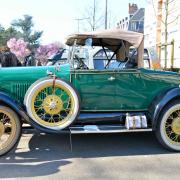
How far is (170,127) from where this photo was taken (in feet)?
19.5

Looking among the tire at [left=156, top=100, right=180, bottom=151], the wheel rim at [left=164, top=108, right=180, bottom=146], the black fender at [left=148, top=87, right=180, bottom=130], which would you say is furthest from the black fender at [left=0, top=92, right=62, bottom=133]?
the wheel rim at [left=164, top=108, right=180, bottom=146]

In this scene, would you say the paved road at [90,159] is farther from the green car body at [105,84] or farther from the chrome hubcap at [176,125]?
the green car body at [105,84]

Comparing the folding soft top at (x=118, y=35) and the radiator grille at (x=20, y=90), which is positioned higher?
the folding soft top at (x=118, y=35)

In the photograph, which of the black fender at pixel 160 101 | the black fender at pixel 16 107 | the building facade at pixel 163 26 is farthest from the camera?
the building facade at pixel 163 26

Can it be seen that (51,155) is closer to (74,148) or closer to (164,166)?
(74,148)

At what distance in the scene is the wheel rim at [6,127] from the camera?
17.6 ft

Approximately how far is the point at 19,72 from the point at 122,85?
166 cm

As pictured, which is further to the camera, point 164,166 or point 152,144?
point 152,144

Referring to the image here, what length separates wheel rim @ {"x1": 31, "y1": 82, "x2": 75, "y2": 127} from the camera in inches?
218

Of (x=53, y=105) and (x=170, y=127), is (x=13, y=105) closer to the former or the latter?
(x=53, y=105)

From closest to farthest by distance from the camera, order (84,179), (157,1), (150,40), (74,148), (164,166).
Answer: (84,179), (164,166), (74,148), (157,1), (150,40)

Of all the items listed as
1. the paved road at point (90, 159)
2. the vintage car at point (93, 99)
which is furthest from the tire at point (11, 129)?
the paved road at point (90, 159)

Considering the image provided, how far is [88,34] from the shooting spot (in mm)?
6055

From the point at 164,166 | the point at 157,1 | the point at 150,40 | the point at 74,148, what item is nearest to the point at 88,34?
the point at 74,148
